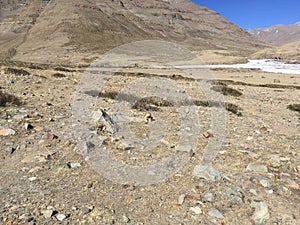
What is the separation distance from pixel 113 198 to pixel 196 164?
2.28 m

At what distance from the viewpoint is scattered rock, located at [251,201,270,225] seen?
463cm

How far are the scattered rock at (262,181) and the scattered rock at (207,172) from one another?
0.71 m

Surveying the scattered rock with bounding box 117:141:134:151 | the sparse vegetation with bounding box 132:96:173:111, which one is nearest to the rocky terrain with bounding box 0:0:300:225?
the scattered rock with bounding box 117:141:134:151

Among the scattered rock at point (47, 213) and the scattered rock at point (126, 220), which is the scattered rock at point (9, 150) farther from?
the scattered rock at point (126, 220)

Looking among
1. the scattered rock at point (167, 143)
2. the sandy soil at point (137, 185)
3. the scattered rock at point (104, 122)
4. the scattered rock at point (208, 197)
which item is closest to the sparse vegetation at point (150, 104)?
the sandy soil at point (137, 185)

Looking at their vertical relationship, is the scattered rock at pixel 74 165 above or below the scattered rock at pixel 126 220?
above

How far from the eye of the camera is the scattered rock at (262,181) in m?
5.70

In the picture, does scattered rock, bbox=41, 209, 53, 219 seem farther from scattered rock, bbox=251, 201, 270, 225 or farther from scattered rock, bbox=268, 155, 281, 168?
scattered rock, bbox=268, 155, 281, 168

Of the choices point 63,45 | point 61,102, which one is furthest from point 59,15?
point 61,102

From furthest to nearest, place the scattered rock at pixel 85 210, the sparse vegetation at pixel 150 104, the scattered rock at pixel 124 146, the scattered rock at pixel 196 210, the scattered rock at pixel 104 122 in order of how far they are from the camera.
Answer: the sparse vegetation at pixel 150 104
the scattered rock at pixel 104 122
the scattered rock at pixel 124 146
the scattered rock at pixel 196 210
the scattered rock at pixel 85 210

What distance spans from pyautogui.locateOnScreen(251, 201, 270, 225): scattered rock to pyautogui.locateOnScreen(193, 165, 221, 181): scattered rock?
101 centimetres

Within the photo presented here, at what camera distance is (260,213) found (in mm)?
4754

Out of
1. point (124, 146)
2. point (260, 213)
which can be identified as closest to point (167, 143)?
point (124, 146)

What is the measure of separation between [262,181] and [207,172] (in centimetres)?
111
